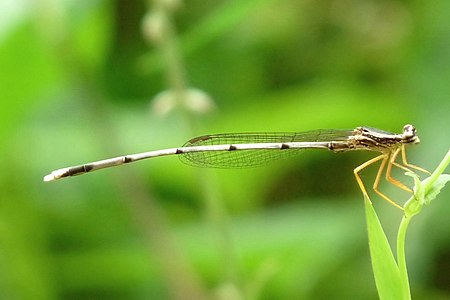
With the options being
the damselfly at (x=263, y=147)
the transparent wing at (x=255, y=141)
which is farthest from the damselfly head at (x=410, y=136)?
the transparent wing at (x=255, y=141)

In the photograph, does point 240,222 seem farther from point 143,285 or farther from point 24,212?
point 24,212

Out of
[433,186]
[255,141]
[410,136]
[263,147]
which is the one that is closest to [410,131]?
[410,136]

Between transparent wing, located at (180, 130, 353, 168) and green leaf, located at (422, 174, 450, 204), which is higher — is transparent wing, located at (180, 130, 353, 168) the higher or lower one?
the higher one

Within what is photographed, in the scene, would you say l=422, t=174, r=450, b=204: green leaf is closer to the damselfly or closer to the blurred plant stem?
the blurred plant stem

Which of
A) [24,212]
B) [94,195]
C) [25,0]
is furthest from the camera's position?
[94,195]

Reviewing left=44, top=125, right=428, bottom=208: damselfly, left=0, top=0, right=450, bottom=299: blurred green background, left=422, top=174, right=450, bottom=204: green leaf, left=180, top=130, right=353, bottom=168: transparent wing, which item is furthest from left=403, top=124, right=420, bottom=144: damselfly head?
left=422, top=174, right=450, bottom=204: green leaf

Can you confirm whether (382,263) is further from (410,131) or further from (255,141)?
(255,141)

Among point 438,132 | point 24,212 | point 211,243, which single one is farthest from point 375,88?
point 24,212
